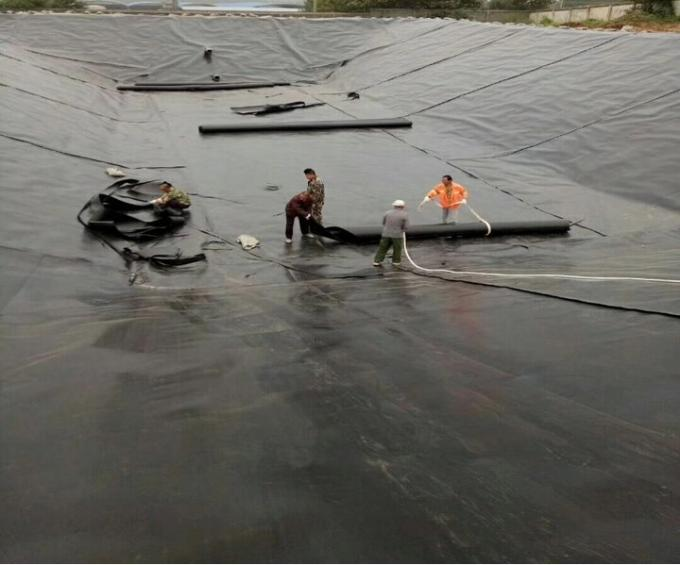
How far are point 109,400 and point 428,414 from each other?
187 cm

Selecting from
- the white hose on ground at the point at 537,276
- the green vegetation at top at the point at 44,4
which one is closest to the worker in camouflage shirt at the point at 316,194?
the white hose on ground at the point at 537,276

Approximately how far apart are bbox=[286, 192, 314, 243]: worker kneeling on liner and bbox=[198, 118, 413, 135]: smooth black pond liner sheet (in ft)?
19.6

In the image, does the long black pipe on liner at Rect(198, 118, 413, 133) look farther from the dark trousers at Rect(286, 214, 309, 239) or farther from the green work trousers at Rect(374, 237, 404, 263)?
the green work trousers at Rect(374, 237, 404, 263)

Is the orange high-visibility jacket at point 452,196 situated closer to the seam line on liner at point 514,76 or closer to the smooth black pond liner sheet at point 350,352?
the smooth black pond liner sheet at point 350,352

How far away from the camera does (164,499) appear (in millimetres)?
2643

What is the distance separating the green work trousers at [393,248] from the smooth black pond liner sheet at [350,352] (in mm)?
223

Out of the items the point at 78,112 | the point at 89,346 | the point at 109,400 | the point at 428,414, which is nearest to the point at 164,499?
the point at 109,400

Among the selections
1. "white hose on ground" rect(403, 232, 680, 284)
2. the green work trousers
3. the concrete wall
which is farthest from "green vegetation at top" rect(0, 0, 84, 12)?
"white hose on ground" rect(403, 232, 680, 284)

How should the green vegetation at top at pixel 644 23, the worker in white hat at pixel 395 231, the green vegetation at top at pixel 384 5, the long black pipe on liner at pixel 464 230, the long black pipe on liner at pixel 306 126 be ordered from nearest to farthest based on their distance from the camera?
the worker in white hat at pixel 395 231
the long black pipe on liner at pixel 464 230
the long black pipe on liner at pixel 306 126
the green vegetation at top at pixel 644 23
the green vegetation at top at pixel 384 5

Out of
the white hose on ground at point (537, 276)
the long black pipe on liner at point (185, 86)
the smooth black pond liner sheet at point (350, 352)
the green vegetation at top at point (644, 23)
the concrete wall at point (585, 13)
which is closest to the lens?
the smooth black pond liner sheet at point (350, 352)

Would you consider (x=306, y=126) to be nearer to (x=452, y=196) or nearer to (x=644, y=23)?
(x=452, y=196)

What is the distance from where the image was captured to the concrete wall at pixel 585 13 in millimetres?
26859

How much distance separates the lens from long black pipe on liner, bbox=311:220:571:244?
25.8 feet

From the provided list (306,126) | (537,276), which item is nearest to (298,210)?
(537,276)
